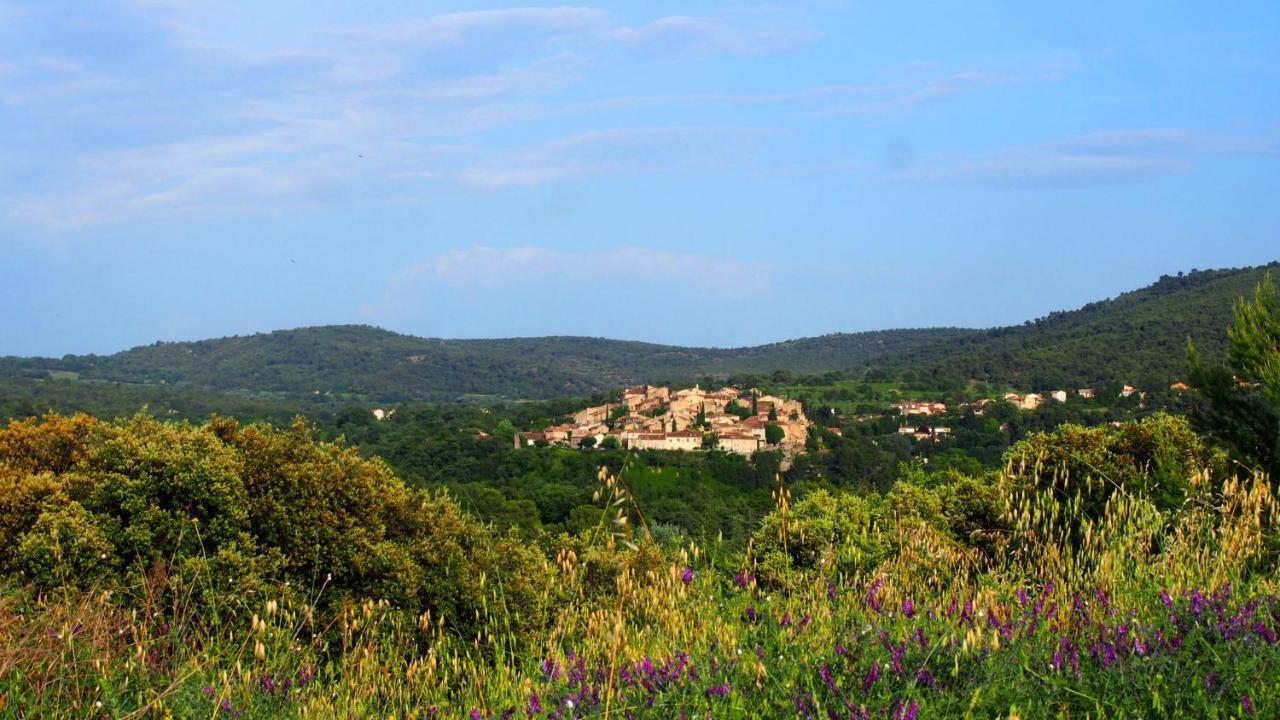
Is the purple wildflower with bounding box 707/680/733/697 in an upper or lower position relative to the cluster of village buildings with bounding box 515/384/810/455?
Answer: upper

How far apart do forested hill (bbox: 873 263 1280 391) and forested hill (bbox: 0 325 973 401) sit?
35872mm

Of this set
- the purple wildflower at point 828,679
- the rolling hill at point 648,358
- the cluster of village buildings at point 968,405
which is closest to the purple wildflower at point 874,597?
the purple wildflower at point 828,679

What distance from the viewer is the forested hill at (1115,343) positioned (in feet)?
245

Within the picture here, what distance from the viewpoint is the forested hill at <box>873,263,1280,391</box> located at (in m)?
74.8

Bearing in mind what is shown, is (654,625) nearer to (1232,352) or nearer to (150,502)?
(150,502)

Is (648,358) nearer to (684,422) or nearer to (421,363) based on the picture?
(421,363)

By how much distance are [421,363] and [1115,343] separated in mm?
111400

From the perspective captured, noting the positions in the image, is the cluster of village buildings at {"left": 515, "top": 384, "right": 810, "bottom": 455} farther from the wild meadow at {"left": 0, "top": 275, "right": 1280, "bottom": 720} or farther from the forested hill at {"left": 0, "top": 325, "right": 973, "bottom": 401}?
the wild meadow at {"left": 0, "top": 275, "right": 1280, "bottom": 720}

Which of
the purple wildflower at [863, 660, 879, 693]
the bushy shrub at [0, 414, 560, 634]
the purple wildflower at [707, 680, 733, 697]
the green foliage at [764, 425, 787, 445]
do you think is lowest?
the green foliage at [764, 425, 787, 445]

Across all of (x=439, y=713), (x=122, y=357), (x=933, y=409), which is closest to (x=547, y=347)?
(x=122, y=357)

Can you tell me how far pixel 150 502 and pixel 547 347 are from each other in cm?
18276

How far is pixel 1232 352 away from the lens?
16938 millimetres

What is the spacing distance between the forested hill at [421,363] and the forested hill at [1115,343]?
118 ft

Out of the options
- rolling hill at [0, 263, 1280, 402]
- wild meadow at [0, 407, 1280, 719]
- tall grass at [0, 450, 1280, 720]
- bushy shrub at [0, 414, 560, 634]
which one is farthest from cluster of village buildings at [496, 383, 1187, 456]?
tall grass at [0, 450, 1280, 720]
